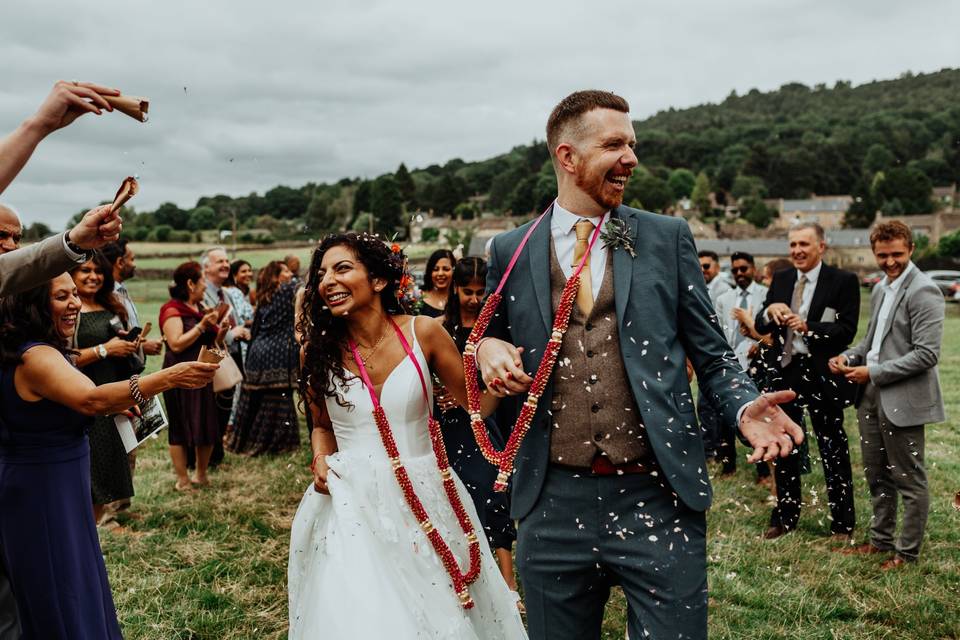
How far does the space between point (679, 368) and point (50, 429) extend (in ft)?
9.45

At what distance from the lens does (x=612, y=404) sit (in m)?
2.64

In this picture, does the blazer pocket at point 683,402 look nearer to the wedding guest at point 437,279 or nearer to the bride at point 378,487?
the bride at point 378,487

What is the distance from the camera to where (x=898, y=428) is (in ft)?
17.7

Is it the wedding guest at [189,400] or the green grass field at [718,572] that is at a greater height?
the wedding guest at [189,400]

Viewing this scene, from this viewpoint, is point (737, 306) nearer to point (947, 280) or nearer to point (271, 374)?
point (271, 374)

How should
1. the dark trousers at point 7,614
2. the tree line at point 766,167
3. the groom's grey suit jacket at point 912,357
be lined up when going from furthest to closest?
the tree line at point 766,167 < the groom's grey suit jacket at point 912,357 < the dark trousers at point 7,614

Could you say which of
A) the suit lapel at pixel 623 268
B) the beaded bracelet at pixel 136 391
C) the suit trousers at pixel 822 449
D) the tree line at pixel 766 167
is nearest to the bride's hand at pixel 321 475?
the beaded bracelet at pixel 136 391

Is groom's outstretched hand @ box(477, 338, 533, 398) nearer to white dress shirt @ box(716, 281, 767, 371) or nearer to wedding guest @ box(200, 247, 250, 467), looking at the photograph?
white dress shirt @ box(716, 281, 767, 371)

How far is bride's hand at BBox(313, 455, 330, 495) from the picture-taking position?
342cm

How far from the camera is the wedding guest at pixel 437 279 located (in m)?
6.22

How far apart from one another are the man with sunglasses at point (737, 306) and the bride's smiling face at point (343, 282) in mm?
5627

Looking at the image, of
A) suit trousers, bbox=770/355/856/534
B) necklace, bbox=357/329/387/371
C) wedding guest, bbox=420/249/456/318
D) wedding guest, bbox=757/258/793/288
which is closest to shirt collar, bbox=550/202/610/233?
necklace, bbox=357/329/387/371

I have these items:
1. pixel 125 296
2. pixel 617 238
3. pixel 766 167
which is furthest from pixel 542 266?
pixel 766 167

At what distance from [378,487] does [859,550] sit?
13.7ft
